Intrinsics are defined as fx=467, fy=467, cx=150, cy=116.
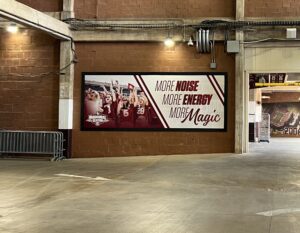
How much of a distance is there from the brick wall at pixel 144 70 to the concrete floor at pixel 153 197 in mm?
1936

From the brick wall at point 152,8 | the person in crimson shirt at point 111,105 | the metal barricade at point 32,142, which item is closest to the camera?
the metal barricade at point 32,142

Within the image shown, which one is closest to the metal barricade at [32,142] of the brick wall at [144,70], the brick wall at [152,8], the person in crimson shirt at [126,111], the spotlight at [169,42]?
the brick wall at [144,70]

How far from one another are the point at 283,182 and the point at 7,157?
32.4 feet

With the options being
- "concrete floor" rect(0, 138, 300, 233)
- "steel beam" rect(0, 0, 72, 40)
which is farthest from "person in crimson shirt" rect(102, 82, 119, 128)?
"concrete floor" rect(0, 138, 300, 233)

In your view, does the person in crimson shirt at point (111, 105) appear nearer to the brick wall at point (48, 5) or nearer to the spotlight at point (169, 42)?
the spotlight at point (169, 42)

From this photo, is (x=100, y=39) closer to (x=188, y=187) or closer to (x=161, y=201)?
(x=188, y=187)

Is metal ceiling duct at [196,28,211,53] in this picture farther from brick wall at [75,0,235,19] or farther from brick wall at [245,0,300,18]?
brick wall at [245,0,300,18]

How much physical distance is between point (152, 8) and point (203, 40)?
218 centimetres

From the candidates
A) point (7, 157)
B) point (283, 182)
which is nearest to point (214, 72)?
point (283, 182)

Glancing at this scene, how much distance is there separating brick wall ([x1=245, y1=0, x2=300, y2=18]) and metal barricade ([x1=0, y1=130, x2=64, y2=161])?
25.4 ft

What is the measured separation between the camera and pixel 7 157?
53.2 ft

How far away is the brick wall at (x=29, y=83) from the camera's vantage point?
16.5m

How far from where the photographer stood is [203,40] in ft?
51.8

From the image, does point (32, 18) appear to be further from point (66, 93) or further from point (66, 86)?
point (66, 93)
